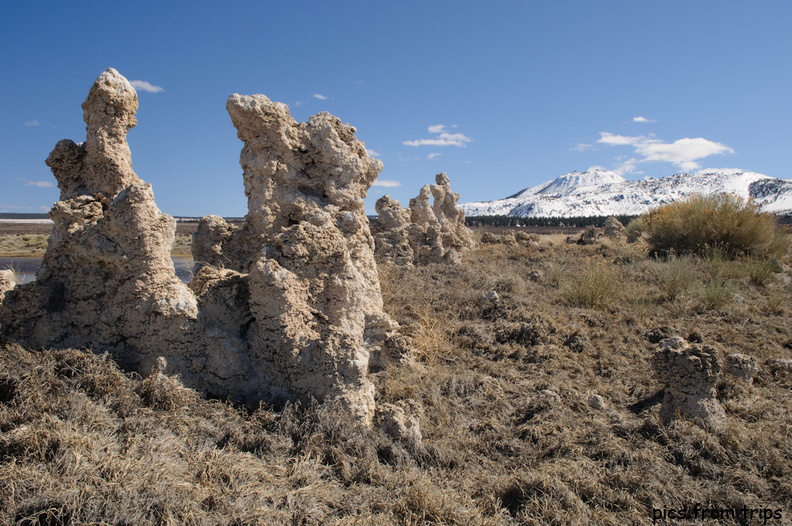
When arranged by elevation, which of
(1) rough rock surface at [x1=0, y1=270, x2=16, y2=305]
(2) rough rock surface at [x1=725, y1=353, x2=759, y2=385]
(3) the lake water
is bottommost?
(2) rough rock surface at [x1=725, y1=353, x2=759, y2=385]

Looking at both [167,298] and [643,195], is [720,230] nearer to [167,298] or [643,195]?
[167,298]

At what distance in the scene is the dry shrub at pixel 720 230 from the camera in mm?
9484

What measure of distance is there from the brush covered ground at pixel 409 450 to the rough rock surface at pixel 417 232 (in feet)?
13.6

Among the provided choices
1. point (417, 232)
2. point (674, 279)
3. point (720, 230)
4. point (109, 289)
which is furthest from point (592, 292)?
point (720, 230)

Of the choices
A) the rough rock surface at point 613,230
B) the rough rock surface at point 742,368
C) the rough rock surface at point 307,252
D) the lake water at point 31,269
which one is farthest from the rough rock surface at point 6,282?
the rough rock surface at point 613,230

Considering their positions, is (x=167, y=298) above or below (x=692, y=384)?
above

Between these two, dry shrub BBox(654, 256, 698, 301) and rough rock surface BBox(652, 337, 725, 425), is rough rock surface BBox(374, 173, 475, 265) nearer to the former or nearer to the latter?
dry shrub BBox(654, 256, 698, 301)

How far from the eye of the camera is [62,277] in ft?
10.3

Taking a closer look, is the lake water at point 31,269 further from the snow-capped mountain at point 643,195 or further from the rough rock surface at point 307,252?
the snow-capped mountain at point 643,195

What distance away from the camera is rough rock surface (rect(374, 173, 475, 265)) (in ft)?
27.9

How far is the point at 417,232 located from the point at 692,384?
605 cm

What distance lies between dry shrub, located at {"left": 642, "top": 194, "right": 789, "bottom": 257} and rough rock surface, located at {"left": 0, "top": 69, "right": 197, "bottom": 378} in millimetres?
9628

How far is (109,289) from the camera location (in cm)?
306

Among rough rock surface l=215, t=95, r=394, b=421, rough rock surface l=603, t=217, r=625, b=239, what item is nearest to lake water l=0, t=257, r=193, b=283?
rough rock surface l=215, t=95, r=394, b=421
